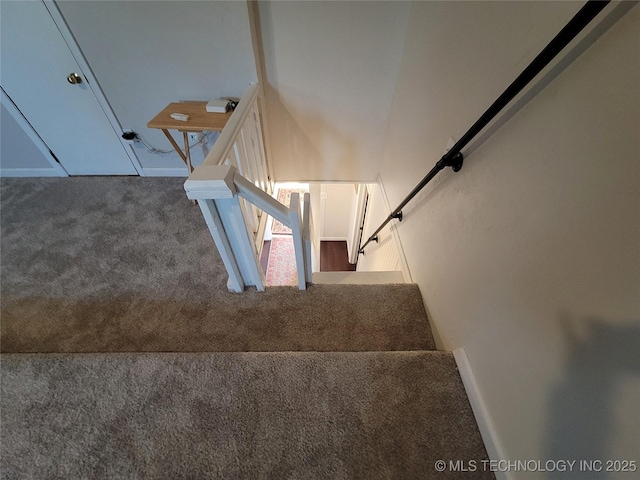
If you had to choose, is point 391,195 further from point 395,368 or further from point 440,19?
point 395,368

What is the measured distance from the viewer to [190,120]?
5.94 feet

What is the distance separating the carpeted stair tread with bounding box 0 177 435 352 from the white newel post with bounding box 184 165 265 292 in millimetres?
149

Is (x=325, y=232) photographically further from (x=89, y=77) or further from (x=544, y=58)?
(x=544, y=58)

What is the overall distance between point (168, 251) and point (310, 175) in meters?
1.58

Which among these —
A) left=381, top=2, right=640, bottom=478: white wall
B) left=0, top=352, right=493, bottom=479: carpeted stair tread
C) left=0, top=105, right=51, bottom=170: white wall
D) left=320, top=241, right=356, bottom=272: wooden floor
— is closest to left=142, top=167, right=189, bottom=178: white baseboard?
left=0, top=105, right=51, bottom=170: white wall

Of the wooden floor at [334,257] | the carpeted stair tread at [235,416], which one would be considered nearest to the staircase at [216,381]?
the carpeted stair tread at [235,416]

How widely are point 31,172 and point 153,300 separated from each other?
2.17 m

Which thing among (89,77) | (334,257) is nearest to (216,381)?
(89,77)

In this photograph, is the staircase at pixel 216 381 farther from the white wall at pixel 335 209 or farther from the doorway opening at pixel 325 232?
the white wall at pixel 335 209

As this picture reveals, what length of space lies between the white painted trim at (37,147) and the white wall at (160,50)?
749 mm

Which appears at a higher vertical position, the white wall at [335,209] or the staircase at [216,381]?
the staircase at [216,381]

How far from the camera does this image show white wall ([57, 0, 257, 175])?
1.67 metres

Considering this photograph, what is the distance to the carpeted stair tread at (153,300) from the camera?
1.33 m

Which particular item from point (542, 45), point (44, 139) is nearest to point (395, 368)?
point (542, 45)
